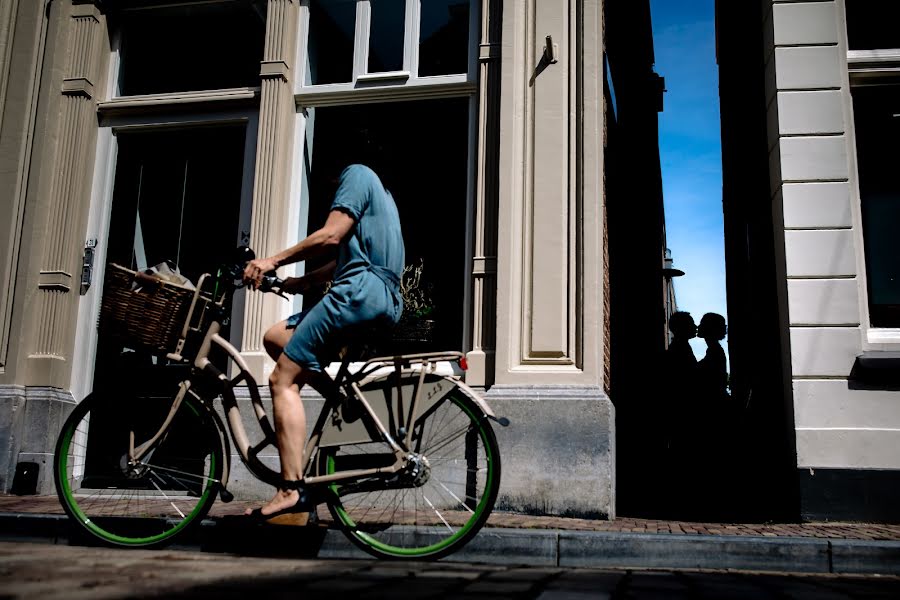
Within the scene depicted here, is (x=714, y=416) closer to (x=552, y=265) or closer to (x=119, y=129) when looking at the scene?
(x=552, y=265)

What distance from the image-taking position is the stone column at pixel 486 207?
624 cm

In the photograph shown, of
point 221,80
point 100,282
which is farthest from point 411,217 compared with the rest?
point 100,282

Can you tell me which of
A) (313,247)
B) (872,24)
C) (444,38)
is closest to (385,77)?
(444,38)

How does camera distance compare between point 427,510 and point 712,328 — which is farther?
point 712,328

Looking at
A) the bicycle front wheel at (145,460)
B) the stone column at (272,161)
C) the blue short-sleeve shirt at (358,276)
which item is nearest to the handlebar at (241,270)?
the blue short-sleeve shirt at (358,276)

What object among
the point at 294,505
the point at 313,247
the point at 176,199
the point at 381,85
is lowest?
the point at 294,505

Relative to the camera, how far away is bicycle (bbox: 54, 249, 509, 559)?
154 inches

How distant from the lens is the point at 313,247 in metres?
4.02

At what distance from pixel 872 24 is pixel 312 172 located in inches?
179

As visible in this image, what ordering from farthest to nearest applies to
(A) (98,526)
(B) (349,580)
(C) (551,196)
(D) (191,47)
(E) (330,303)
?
1. (D) (191,47)
2. (C) (551,196)
3. (A) (98,526)
4. (E) (330,303)
5. (B) (349,580)

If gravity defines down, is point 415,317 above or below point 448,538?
above

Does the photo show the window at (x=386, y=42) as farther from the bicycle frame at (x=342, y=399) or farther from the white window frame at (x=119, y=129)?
the bicycle frame at (x=342, y=399)

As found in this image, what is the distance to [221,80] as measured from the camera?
766cm

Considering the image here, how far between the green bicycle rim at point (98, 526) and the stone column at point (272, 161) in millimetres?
2382
